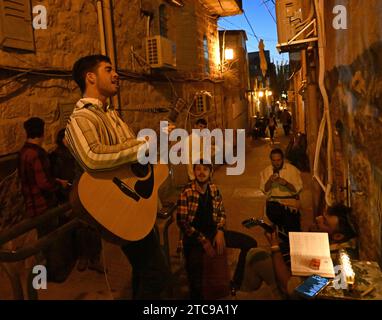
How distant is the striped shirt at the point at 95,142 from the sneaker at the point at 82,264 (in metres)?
2.15

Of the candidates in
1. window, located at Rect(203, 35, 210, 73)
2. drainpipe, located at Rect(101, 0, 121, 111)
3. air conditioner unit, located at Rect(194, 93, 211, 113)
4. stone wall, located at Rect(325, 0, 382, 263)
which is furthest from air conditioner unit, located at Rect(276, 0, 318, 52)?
window, located at Rect(203, 35, 210, 73)

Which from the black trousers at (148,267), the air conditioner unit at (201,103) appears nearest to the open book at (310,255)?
the black trousers at (148,267)

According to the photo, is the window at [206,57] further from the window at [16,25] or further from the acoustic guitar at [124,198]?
the acoustic guitar at [124,198]

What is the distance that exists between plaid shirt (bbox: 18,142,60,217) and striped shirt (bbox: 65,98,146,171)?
4.89 ft

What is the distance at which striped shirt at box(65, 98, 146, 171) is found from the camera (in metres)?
2.30

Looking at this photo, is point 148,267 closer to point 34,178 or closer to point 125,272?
point 125,272

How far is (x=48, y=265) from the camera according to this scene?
12.1ft

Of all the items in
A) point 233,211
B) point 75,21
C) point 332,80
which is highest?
point 75,21

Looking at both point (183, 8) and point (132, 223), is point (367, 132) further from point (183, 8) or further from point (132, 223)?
point (183, 8)

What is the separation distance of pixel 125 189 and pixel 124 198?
0.07 m

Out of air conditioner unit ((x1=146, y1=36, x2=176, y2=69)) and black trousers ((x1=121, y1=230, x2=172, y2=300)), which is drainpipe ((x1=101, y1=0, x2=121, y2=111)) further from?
black trousers ((x1=121, y1=230, x2=172, y2=300))

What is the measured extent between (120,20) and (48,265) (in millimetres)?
4261
